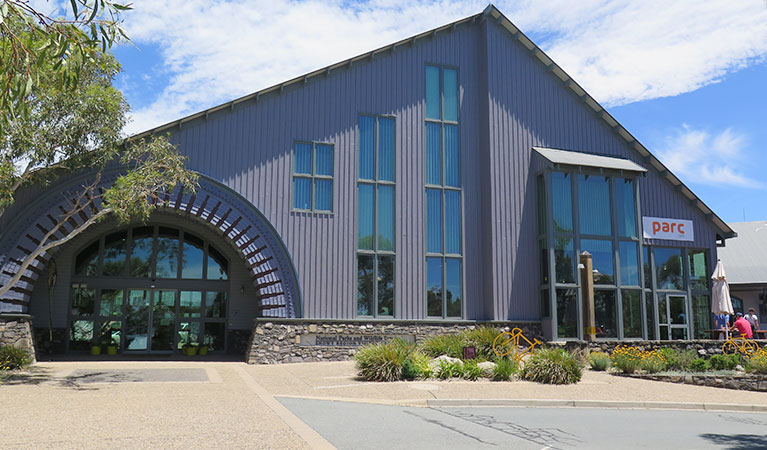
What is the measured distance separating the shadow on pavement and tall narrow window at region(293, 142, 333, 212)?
13441 millimetres

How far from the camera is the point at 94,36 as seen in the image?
6238 millimetres

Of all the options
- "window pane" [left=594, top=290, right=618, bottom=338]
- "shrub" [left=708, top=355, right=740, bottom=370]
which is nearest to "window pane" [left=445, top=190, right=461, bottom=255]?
"window pane" [left=594, top=290, right=618, bottom=338]

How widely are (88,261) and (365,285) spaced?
8709mm

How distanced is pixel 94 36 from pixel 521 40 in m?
19.2

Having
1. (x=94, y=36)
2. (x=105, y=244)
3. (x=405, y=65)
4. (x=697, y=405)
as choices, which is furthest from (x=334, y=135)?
(x=94, y=36)

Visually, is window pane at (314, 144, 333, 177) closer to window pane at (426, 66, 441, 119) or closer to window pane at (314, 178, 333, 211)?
window pane at (314, 178, 333, 211)

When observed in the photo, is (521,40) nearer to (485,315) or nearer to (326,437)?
(485,315)

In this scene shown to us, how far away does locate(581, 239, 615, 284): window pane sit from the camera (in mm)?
21258

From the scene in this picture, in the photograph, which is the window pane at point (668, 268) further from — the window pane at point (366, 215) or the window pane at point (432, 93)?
the window pane at point (366, 215)

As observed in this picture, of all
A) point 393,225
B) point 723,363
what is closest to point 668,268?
point 723,363

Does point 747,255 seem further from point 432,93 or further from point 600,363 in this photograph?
point 600,363

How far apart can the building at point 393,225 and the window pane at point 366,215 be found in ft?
0.21

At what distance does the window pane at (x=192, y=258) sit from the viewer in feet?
69.8

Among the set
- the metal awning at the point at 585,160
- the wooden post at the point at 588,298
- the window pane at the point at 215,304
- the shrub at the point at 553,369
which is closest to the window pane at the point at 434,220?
the metal awning at the point at 585,160
